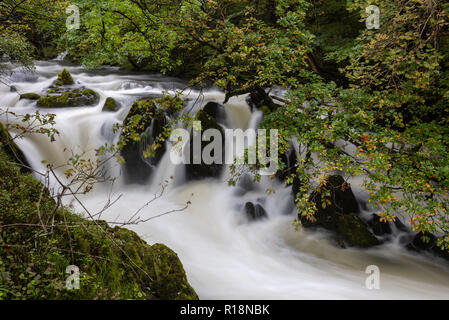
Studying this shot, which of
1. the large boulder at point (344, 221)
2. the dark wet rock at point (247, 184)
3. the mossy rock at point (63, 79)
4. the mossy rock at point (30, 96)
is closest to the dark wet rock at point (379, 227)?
the large boulder at point (344, 221)

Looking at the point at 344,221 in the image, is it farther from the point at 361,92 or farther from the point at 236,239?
the point at 361,92

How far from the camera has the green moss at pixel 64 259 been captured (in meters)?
2.05

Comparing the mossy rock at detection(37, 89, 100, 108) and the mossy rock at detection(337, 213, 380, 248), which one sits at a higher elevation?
the mossy rock at detection(37, 89, 100, 108)

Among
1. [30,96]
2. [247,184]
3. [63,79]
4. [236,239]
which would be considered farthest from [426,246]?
[63,79]

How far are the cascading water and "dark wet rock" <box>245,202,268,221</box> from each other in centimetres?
14

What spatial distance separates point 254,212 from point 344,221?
2.04 m

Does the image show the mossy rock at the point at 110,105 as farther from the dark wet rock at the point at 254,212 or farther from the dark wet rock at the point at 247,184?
the dark wet rock at the point at 254,212

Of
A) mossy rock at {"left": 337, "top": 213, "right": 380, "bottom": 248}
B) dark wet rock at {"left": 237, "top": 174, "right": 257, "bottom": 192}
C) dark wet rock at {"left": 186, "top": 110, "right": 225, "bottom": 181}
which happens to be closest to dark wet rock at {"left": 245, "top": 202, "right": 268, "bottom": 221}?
dark wet rock at {"left": 237, "top": 174, "right": 257, "bottom": 192}

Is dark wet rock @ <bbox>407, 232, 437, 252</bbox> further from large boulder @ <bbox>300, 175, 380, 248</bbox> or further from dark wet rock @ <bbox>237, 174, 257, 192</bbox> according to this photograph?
dark wet rock @ <bbox>237, 174, 257, 192</bbox>

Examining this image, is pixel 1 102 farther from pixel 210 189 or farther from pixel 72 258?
pixel 72 258

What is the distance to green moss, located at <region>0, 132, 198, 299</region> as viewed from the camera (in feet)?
6.72

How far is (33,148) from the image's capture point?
609 cm

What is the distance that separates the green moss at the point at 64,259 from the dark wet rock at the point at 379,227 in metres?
4.62
